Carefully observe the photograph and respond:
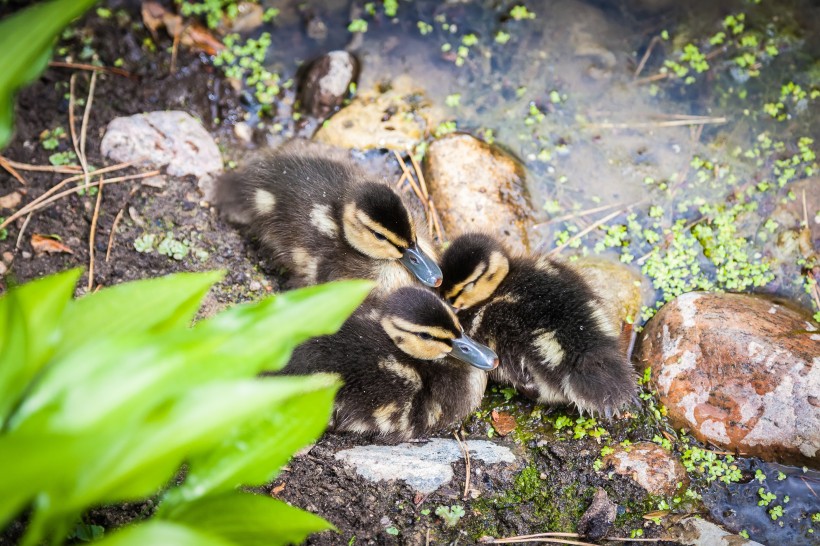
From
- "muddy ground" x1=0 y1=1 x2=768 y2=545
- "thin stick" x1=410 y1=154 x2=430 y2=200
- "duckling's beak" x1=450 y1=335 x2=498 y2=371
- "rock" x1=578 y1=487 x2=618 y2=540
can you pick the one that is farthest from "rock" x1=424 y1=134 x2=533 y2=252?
"rock" x1=578 y1=487 x2=618 y2=540

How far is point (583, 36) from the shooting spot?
11.2 ft

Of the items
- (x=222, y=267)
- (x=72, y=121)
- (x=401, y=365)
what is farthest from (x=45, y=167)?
(x=401, y=365)

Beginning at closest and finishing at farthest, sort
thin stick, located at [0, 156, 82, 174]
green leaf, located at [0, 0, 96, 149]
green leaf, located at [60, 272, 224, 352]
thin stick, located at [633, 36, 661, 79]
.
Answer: green leaf, located at [0, 0, 96, 149] < green leaf, located at [60, 272, 224, 352] < thin stick, located at [0, 156, 82, 174] < thin stick, located at [633, 36, 661, 79]

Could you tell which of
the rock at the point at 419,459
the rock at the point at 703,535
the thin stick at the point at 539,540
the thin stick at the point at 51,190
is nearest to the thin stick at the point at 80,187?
the thin stick at the point at 51,190

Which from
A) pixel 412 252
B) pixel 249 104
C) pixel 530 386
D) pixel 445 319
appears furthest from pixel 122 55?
pixel 530 386

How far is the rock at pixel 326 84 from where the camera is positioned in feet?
10.6

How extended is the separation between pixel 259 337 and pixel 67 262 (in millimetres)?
1835

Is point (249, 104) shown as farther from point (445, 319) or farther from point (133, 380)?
point (133, 380)

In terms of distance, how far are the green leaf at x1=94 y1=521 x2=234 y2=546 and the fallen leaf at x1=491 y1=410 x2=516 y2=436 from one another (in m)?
1.60

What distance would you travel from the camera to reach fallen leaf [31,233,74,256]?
2.65 metres

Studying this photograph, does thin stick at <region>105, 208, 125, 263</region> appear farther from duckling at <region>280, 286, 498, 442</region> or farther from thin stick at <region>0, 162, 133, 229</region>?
duckling at <region>280, 286, 498, 442</region>

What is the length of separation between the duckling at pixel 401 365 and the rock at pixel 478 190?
67cm

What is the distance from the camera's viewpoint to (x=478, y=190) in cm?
299

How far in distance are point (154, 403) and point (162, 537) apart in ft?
0.65
